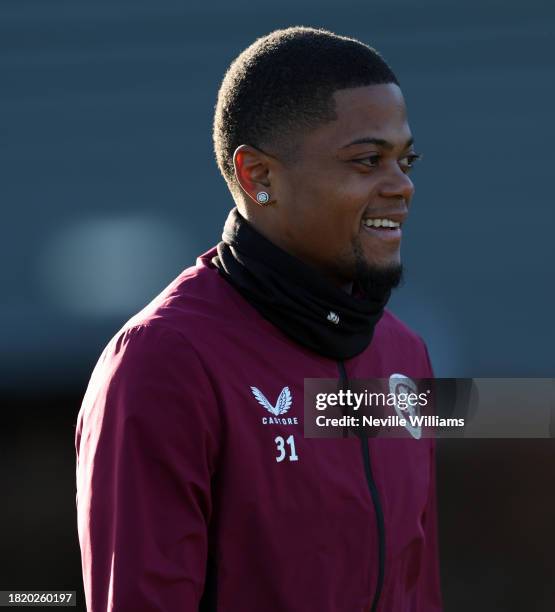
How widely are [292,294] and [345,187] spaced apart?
0.17 meters

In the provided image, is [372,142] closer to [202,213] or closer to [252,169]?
[252,169]

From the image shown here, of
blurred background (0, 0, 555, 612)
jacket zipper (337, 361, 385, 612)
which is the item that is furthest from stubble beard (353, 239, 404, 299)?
blurred background (0, 0, 555, 612)

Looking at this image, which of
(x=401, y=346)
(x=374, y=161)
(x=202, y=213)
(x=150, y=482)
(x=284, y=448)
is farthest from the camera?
(x=202, y=213)

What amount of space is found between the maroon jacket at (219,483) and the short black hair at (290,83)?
24 centimetres

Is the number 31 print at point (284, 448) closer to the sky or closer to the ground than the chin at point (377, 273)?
closer to the ground

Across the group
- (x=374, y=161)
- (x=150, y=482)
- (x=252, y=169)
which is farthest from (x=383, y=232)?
(x=150, y=482)

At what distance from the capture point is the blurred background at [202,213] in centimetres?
327

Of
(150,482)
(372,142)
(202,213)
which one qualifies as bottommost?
(150,482)

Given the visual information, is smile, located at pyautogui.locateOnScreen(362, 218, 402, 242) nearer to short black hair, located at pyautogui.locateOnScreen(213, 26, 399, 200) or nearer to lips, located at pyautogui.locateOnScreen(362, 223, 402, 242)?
lips, located at pyautogui.locateOnScreen(362, 223, 402, 242)

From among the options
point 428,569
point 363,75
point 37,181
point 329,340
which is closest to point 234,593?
point 329,340

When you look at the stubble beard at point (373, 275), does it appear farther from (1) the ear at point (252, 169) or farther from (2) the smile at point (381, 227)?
(1) the ear at point (252, 169)

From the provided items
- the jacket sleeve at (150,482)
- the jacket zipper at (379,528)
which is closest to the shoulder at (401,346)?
the jacket zipper at (379,528)

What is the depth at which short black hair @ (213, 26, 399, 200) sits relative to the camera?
5.16 feet

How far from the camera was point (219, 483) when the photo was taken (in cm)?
142
